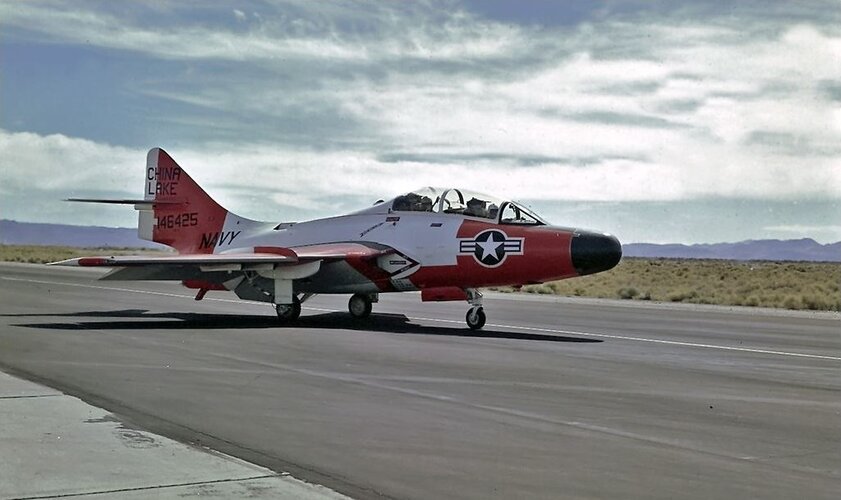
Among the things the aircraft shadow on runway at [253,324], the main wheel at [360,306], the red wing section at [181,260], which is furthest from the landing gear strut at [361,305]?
the red wing section at [181,260]

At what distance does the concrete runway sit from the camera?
7.19 meters

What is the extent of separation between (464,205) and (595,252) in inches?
141

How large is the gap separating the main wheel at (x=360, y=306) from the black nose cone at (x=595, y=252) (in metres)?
6.36

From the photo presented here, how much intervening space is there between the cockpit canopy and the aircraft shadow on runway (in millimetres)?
2327

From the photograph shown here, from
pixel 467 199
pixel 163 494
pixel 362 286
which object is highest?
pixel 467 199

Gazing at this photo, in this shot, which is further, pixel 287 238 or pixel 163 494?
pixel 287 238

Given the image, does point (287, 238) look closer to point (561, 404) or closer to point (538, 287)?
point (561, 404)

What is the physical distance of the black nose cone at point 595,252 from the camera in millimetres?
18156

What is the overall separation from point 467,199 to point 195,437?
43.2 ft

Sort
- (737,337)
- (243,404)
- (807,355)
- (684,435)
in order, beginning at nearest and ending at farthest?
(684,435), (243,404), (807,355), (737,337)

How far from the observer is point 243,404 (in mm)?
10117

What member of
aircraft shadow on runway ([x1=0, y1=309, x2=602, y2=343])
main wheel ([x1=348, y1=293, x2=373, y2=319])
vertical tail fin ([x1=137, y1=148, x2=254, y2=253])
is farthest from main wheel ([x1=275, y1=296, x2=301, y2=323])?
vertical tail fin ([x1=137, y1=148, x2=254, y2=253])

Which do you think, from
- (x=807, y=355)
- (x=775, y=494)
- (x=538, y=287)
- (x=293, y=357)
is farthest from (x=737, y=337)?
(x=538, y=287)

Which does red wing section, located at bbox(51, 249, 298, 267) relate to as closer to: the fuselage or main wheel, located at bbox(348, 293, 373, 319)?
the fuselage
